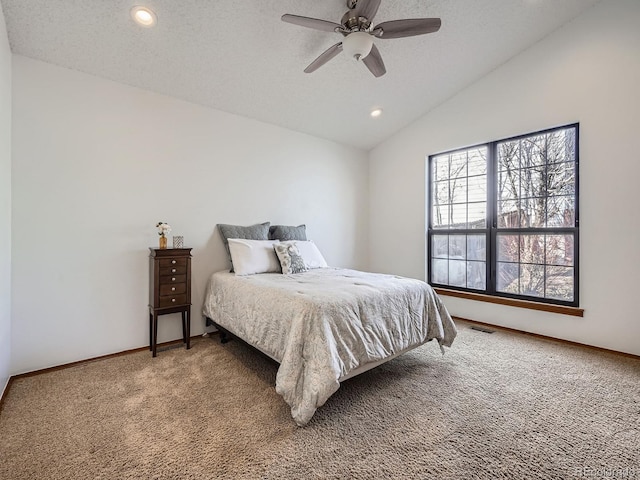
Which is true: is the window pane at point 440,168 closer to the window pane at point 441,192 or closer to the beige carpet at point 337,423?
the window pane at point 441,192

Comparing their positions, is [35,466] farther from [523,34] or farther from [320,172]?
[523,34]

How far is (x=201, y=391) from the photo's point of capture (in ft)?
6.95

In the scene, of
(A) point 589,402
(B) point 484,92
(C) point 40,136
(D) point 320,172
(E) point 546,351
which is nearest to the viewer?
(A) point 589,402

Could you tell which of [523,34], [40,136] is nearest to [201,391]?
[40,136]

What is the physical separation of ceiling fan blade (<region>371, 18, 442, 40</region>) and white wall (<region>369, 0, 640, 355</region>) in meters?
1.92

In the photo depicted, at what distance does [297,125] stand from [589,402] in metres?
3.87

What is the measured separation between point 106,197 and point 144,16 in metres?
1.50

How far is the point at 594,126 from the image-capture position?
9.43ft

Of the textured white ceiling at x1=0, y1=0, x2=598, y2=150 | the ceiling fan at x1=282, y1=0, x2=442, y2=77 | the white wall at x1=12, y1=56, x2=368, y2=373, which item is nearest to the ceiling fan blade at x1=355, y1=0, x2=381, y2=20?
the ceiling fan at x1=282, y1=0, x2=442, y2=77

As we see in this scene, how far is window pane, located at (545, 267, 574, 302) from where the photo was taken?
10.2 feet

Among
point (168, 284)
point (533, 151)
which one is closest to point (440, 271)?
point (533, 151)

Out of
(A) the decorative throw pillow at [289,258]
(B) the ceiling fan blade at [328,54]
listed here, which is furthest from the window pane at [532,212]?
(B) the ceiling fan blade at [328,54]

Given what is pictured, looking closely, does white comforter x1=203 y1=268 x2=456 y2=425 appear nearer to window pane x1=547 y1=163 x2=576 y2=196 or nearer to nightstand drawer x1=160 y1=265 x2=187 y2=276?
nightstand drawer x1=160 y1=265 x2=187 y2=276

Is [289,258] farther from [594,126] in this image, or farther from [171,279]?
[594,126]
